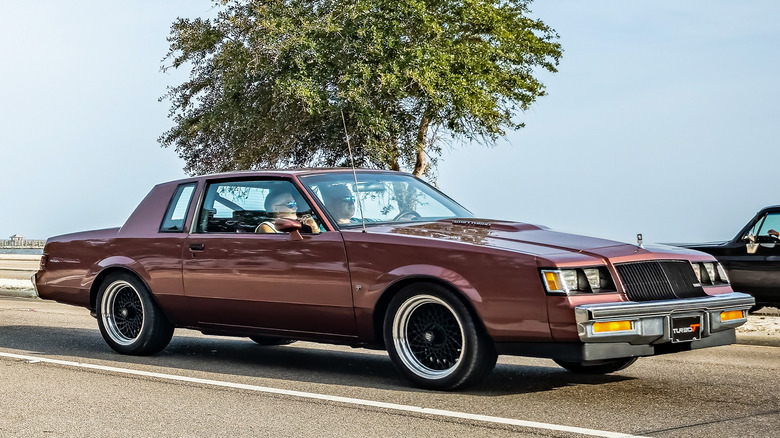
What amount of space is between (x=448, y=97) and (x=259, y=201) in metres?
19.1

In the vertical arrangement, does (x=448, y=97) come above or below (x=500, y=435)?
above

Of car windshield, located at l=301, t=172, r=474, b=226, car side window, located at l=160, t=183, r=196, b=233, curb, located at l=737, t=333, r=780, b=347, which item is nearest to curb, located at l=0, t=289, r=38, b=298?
car side window, located at l=160, t=183, r=196, b=233

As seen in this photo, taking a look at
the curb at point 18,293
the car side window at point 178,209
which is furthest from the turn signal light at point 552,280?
the curb at point 18,293

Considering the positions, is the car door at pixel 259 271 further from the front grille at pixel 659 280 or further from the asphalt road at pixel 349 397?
the front grille at pixel 659 280

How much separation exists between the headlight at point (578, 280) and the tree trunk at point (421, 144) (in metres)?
22.2

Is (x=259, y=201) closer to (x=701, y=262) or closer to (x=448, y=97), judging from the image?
(x=701, y=262)

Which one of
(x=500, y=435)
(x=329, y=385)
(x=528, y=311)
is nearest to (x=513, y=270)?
(x=528, y=311)

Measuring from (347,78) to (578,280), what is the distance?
19.2m

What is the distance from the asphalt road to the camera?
18.3 feet

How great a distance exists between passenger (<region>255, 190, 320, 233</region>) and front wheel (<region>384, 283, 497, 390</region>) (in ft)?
3.57

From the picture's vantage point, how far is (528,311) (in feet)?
20.4

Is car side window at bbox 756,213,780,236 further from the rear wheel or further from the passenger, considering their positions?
the passenger

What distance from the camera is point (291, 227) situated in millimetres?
7469

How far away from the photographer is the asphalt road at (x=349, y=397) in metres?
5.59
